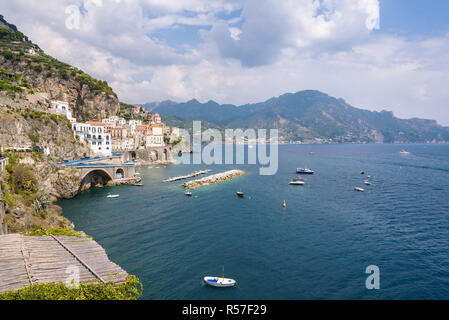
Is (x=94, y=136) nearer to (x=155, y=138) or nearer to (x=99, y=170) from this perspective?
(x=99, y=170)

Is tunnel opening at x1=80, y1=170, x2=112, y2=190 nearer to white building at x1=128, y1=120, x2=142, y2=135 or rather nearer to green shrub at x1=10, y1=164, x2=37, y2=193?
green shrub at x1=10, y1=164, x2=37, y2=193

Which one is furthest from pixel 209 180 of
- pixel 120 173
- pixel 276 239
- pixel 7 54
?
pixel 7 54

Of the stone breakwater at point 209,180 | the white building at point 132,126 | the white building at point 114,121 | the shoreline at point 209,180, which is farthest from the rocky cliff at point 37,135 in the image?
the stone breakwater at point 209,180

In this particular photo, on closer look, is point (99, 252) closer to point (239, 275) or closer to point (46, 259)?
point (46, 259)

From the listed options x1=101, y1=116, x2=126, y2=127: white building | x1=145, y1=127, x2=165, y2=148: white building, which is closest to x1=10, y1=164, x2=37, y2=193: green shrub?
x1=101, y1=116, x2=126, y2=127: white building

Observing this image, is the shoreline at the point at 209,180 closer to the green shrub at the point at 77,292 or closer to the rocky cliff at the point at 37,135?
the rocky cliff at the point at 37,135

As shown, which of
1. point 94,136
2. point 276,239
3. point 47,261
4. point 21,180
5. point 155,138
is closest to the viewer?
point 47,261
